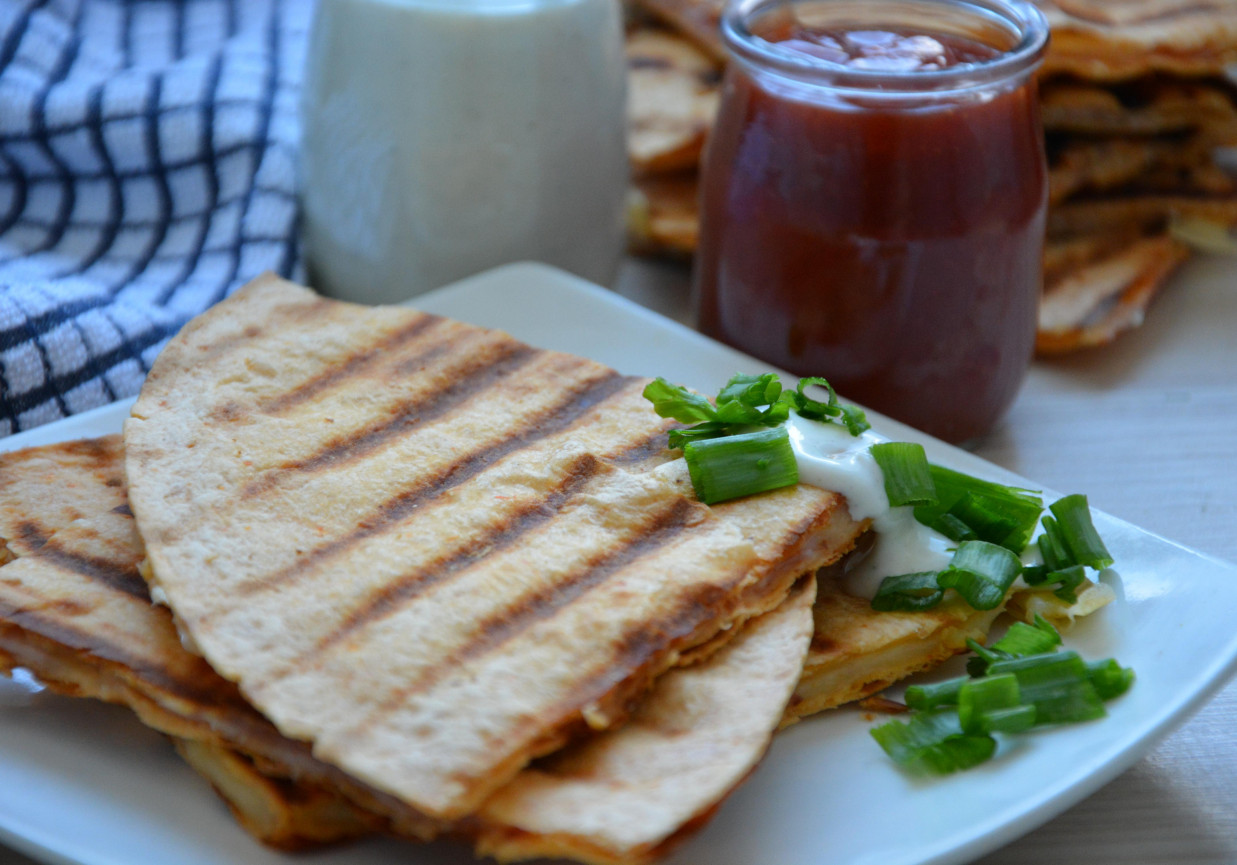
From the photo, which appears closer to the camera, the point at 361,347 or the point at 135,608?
the point at 135,608

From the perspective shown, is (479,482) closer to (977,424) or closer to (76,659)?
(76,659)

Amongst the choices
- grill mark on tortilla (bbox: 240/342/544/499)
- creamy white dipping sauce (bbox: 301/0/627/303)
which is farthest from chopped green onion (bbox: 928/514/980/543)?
creamy white dipping sauce (bbox: 301/0/627/303)

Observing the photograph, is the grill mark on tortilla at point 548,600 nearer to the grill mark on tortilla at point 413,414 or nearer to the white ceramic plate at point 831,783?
the white ceramic plate at point 831,783

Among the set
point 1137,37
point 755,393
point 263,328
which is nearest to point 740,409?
point 755,393

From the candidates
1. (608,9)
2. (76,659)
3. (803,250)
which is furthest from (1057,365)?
(76,659)

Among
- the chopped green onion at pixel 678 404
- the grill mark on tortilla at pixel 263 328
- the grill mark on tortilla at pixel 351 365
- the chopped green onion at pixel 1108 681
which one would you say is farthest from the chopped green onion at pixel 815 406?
the grill mark on tortilla at pixel 263 328

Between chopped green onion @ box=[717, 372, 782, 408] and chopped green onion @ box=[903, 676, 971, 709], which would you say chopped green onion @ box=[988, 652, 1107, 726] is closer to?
chopped green onion @ box=[903, 676, 971, 709]
